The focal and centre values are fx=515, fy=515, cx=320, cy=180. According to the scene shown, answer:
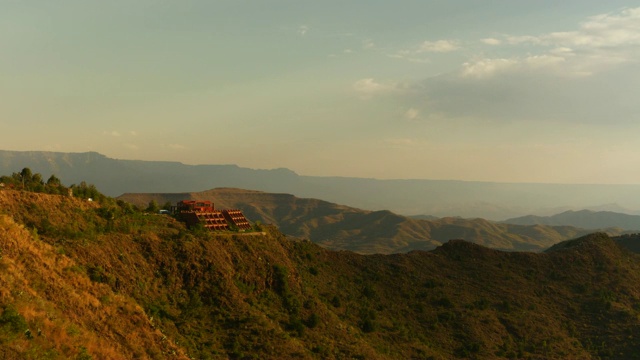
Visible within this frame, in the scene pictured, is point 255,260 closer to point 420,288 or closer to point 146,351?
point 146,351

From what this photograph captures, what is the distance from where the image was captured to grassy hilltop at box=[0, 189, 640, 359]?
2692 cm

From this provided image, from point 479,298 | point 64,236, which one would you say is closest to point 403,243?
point 479,298

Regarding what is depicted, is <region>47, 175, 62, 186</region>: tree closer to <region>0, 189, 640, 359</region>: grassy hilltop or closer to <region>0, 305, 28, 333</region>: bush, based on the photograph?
<region>0, 189, 640, 359</region>: grassy hilltop

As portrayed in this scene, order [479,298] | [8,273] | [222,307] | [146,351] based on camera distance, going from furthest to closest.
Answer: [479,298] < [222,307] < [146,351] < [8,273]

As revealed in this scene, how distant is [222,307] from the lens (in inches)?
1510

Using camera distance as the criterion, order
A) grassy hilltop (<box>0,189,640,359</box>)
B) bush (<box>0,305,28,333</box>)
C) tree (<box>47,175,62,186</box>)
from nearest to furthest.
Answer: bush (<box>0,305,28,333</box>), grassy hilltop (<box>0,189,640,359</box>), tree (<box>47,175,62,186</box>)

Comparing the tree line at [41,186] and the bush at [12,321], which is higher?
the tree line at [41,186]

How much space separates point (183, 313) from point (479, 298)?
122 feet

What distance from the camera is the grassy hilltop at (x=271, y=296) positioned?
88.3 ft

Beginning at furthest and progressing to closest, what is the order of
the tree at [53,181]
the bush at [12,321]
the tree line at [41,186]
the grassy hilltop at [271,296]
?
the tree at [53,181], the tree line at [41,186], the grassy hilltop at [271,296], the bush at [12,321]

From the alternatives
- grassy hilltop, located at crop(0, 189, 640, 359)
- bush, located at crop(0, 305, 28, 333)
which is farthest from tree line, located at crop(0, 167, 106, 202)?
bush, located at crop(0, 305, 28, 333)

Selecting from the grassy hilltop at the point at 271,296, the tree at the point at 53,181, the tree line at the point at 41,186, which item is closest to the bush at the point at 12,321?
the grassy hilltop at the point at 271,296

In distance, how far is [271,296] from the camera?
4366 centimetres

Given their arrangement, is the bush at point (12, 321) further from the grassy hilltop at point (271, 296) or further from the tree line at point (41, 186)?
the tree line at point (41, 186)
